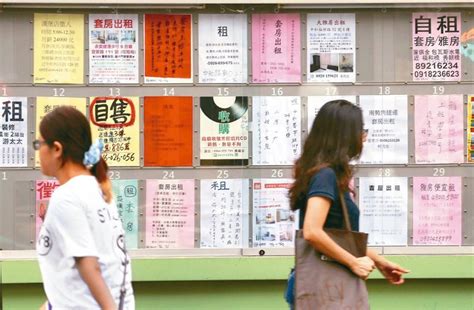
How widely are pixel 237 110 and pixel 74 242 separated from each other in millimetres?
2665

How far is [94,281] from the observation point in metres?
2.48

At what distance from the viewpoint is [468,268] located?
498cm

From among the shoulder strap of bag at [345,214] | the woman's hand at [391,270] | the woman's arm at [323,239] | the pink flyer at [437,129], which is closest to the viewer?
the woman's arm at [323,239]

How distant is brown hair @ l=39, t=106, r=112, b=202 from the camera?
2607mm

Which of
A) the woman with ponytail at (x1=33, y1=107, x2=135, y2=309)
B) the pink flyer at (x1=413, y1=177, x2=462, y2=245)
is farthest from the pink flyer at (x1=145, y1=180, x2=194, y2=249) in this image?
the woman with ponytail at (x1=33, y1=107, x2=135, y2=309)

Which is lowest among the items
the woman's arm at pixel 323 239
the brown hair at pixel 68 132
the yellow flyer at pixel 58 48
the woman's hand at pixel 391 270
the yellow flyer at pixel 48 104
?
the woman's hand at pixel 391 270

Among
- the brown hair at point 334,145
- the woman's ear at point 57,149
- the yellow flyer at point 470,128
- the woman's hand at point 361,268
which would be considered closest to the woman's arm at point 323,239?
the woman's hand at point 361,268

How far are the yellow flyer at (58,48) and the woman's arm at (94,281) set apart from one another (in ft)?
8.88

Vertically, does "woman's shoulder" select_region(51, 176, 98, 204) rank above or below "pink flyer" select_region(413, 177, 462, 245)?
above

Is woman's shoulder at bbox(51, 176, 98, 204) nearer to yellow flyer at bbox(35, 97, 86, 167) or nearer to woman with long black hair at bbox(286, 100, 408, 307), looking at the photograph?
woman with long black hair at bbox(286, 100, 408, 307)

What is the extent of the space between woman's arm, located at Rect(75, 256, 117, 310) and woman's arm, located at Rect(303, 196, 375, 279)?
902 millimetres

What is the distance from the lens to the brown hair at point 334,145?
3.10 metres

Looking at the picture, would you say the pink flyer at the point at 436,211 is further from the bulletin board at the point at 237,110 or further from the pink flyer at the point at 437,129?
the pink flyer at the point at 437,129

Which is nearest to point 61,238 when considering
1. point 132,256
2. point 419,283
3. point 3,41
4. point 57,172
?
point 57,172
